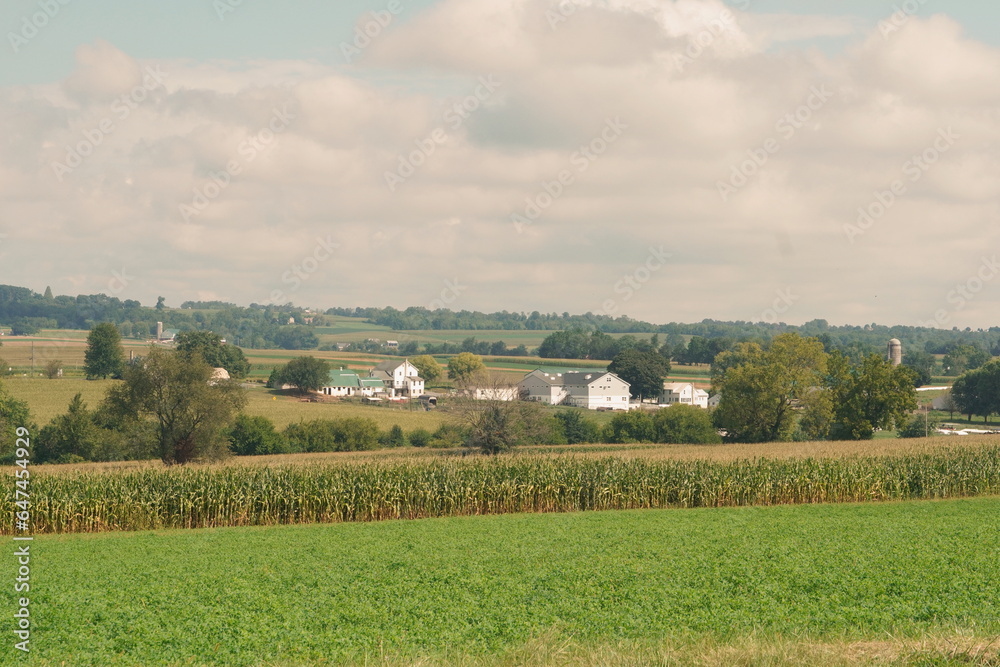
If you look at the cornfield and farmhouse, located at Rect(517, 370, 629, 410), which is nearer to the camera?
the cornfield

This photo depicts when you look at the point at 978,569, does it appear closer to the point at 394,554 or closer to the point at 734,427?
the point at 394,554

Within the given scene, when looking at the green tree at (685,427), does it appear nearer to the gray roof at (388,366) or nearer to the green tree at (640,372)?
the green tree at (640,372)

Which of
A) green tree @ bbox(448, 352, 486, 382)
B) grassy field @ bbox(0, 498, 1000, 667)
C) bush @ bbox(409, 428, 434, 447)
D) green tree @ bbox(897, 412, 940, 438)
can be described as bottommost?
bush @ bbox(409, 428, 434, 447)

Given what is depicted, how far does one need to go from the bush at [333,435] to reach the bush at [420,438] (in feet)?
15.1

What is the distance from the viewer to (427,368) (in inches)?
6181

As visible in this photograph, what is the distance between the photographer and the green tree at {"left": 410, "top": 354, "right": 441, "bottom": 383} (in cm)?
15650

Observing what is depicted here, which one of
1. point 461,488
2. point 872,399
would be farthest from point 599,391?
point 461,488

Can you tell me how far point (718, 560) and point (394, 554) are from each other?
800cm

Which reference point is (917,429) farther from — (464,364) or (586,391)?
(464,364)

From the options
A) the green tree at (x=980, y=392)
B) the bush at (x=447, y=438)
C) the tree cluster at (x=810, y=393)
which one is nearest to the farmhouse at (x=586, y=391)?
the bush at (x=447, y=438)

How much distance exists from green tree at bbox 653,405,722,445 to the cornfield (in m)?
38.2

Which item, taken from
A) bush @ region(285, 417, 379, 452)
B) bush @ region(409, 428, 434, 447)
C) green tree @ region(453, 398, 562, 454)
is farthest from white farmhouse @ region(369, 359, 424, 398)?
green tree @ region(453, 398, 562, 454)

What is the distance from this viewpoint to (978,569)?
18.3m

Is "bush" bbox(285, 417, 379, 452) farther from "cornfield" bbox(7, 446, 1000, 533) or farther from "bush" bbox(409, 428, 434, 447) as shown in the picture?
"cornfield" bbox(7, 446, 1000, 533)
